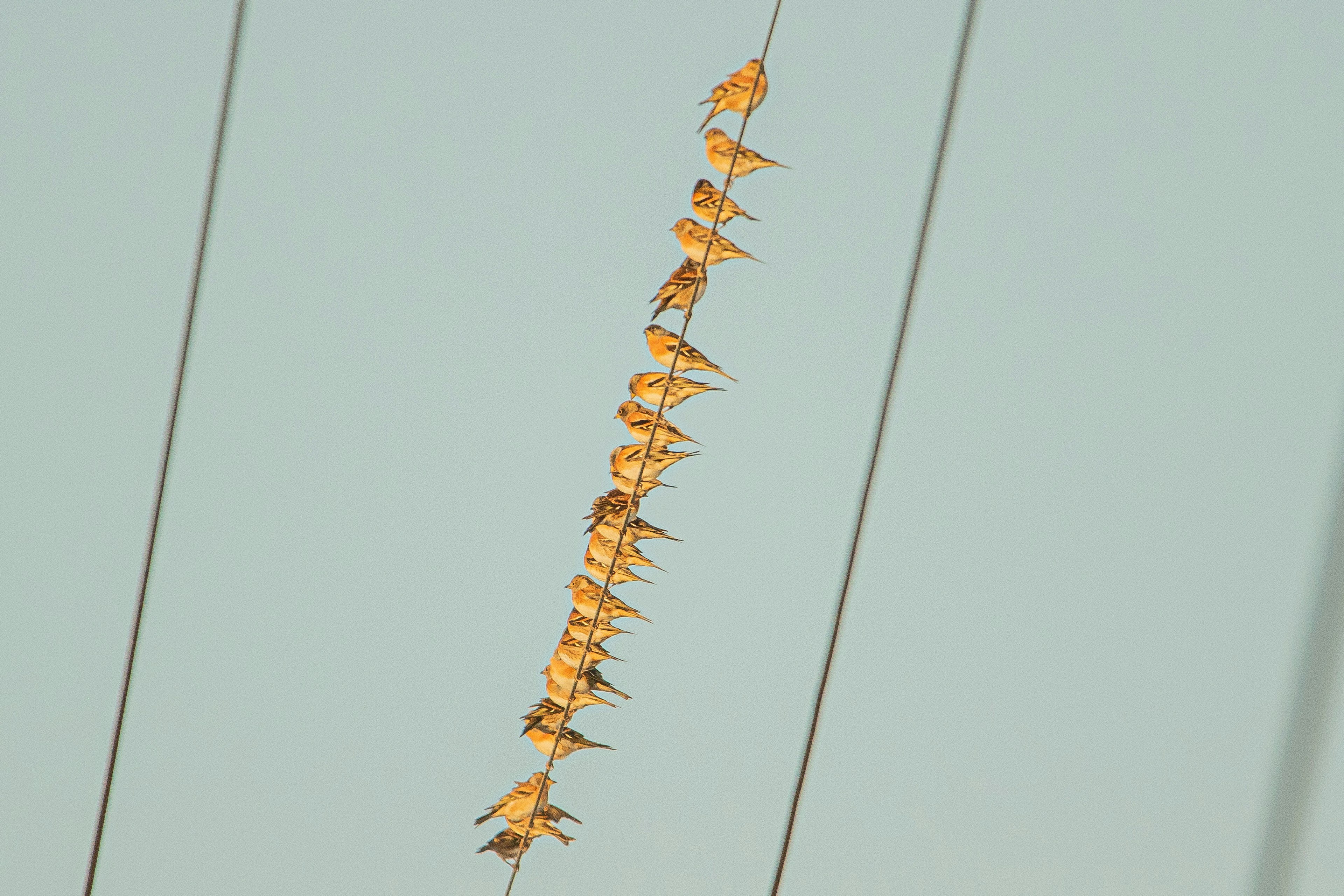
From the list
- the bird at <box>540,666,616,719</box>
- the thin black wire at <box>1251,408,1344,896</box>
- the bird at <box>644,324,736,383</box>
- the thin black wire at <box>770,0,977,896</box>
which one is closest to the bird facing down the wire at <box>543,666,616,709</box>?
the bird at <box>540,666,616,719</box>

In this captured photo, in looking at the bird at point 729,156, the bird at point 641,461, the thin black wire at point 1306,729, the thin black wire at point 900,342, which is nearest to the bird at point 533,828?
the bird at point 641,461

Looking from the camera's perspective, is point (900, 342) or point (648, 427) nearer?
point (648, 427)

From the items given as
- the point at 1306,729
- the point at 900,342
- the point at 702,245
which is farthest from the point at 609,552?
the point at 1306,729

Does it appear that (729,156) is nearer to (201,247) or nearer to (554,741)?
(554,741)

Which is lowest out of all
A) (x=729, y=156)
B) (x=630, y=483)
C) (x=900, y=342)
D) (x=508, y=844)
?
(x=508, y=844)

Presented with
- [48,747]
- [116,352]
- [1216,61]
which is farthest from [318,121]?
[1216,61]

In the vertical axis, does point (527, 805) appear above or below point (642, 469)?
below

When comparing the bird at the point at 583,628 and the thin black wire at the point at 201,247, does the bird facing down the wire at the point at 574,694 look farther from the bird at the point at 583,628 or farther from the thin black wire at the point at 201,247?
the thin black wire at the point at 201,247

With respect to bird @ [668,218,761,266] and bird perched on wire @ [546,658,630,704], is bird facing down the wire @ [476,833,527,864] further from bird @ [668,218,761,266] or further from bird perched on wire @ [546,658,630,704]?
bird @ [668,218,761,266]

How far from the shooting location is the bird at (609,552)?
13.1 inches

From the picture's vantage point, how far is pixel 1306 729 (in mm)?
857

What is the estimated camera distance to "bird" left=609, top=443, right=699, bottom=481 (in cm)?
33

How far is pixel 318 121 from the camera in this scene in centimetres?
77

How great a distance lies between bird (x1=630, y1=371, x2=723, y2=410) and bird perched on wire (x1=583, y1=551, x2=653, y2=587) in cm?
5
